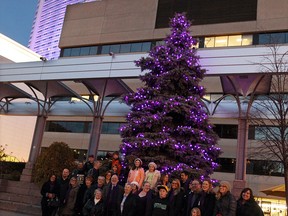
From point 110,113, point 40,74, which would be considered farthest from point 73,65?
point 110,113

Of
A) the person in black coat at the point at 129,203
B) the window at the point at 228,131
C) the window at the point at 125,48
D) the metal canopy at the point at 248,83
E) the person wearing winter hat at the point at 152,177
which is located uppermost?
the window at the point at 125,48

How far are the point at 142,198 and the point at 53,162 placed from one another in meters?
10.2

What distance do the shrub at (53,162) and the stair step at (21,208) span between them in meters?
2.17

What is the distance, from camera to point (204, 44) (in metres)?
38.1

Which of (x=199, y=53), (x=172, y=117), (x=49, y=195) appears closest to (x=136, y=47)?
(x=199, y=53)

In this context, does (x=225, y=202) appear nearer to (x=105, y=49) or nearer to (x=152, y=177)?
(x=152, y=177)

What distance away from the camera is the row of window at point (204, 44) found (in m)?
35.3

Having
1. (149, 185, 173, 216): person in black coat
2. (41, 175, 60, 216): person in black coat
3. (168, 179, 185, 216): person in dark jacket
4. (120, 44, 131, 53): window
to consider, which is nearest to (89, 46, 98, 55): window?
(120, 44, 131, 53): window

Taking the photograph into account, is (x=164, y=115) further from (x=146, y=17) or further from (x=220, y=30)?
(x=146, y=17)

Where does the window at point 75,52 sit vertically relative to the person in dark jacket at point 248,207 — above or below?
above

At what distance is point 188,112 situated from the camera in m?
14.6

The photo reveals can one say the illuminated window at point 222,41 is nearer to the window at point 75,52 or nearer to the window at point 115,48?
the window at point 115,48

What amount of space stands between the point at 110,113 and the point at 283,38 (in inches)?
748

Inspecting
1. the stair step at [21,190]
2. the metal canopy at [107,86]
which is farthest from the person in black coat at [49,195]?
the metal canopy at [107,86]
